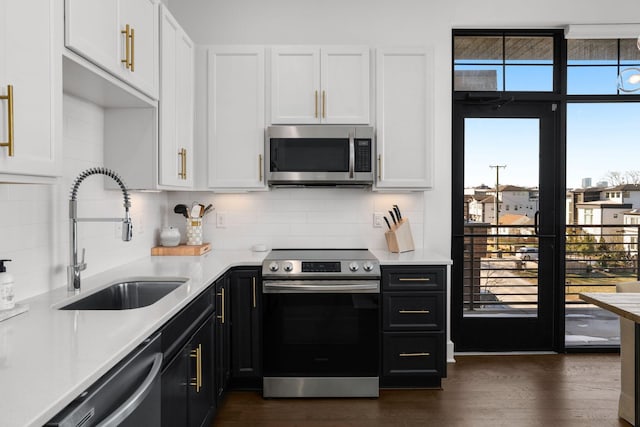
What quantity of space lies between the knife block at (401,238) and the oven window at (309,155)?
59cm

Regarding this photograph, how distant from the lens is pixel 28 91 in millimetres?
1362

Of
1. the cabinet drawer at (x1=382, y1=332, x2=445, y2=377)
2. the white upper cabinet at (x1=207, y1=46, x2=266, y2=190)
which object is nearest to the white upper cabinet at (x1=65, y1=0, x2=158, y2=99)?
the white upper cabinet at (x1=207, y1=46, x2=266, y2=190)

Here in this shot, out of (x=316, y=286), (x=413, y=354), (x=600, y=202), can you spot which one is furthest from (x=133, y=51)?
(x=600, y=202)

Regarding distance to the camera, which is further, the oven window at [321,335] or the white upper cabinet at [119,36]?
the oven window at [321,335]

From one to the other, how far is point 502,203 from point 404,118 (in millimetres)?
1173

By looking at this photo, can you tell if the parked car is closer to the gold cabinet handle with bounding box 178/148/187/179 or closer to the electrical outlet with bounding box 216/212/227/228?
the electrical outlet with bounding box 216/212/227/228

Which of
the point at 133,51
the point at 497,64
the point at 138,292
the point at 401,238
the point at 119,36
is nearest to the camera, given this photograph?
the point at 119,36

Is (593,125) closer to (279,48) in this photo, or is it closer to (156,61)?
(279,48)

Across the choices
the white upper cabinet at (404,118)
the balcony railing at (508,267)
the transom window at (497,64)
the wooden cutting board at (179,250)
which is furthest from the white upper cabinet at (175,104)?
the balcony railing at (508,267)

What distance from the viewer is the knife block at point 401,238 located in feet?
11.1

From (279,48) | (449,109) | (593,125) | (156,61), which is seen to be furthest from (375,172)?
(593,125)

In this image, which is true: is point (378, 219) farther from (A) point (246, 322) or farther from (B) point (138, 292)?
(B) point (138, 292)

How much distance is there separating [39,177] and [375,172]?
7.46ft

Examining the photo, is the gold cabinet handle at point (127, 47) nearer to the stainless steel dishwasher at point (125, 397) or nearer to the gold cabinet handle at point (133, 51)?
the gold cabinet handle at point (133, 51)
